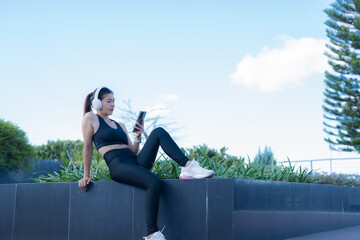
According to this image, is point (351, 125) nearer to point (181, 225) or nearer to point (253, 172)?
point (253, 172)

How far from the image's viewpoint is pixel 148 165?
347 centimetres

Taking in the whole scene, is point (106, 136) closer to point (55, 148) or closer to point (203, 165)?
point (203, 165)

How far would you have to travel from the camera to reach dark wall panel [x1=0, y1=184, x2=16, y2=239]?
4.43 m

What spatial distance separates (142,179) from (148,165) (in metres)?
0.22

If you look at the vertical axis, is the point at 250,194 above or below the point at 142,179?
below

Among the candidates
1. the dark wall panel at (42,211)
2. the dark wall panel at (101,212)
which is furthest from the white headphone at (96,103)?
the dark wall panel at (42,211)

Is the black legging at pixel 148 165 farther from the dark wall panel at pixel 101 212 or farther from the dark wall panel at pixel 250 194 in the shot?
the dark wall panel at pixel 250 194

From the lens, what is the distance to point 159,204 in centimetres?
343

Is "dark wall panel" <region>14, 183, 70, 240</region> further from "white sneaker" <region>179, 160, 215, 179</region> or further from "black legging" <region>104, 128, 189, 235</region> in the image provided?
"white sneaker" <region>179, 160, 215, 179</region>

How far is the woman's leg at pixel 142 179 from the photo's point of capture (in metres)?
3.11

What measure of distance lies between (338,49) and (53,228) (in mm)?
16151

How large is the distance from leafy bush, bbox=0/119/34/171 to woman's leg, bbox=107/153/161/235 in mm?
6659

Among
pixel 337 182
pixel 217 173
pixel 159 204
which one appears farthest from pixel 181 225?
pixel 337 182

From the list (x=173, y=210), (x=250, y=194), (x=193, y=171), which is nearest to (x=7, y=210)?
(x=173, y=210)
